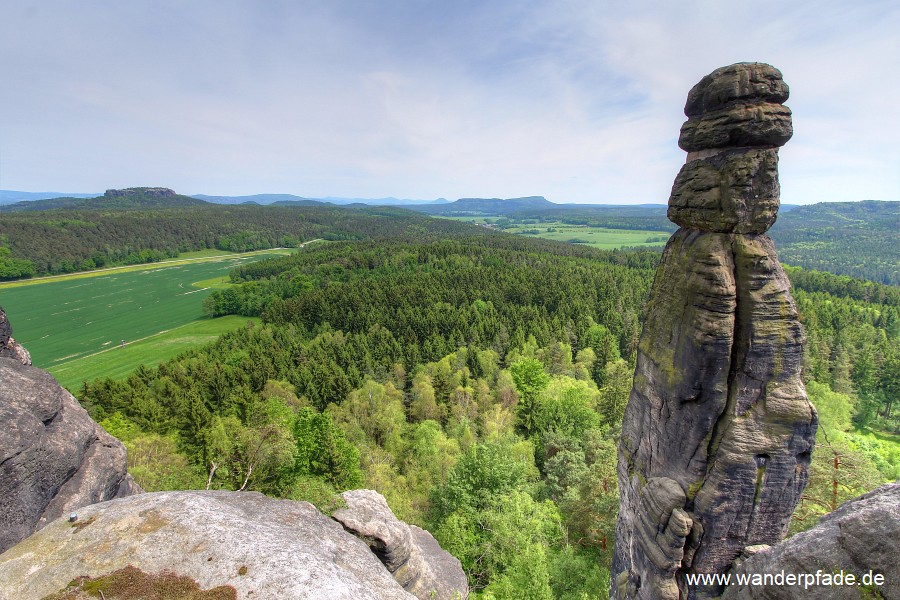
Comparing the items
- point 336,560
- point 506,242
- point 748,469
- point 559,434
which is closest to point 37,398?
point 336,560

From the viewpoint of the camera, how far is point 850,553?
280 inches

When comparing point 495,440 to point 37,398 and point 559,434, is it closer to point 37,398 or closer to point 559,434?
point 559,434

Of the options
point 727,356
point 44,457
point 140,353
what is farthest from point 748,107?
point 140,353

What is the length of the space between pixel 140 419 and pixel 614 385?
57.9 m

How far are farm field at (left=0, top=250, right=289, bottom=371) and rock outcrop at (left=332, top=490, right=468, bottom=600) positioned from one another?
10247 cm

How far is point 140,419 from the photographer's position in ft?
148

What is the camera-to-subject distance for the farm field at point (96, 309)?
96.4 meters

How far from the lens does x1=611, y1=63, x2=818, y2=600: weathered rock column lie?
10.5 metres

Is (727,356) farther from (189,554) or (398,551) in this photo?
(189,554)

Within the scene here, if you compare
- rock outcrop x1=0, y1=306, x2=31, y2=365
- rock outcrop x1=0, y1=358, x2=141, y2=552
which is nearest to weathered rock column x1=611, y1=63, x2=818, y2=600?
rock outcrop x1=0, y1=358, x2=141, y2=552

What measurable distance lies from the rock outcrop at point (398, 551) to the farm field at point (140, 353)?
79512mm

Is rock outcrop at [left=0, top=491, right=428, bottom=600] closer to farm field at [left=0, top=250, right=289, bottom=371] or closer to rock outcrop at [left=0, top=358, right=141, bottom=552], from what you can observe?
rock outcrop at [left=0, top=358, right=141, bottom=552]

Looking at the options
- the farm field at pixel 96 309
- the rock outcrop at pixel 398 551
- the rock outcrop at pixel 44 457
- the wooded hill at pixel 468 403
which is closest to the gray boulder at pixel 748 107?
the wooded hill at pixel 468 403

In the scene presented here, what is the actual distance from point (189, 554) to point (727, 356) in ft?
53.6
